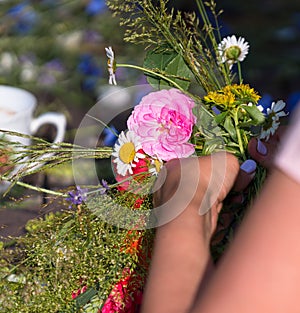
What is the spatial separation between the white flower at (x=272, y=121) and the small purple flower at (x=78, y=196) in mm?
205

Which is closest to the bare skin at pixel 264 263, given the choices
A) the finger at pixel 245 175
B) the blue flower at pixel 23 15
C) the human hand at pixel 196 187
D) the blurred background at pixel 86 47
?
the human hand at pixel 196 187

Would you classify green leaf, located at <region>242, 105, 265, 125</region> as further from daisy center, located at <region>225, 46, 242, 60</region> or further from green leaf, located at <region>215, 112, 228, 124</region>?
daisy center, located at <region>225, 46, 242, 60</region>

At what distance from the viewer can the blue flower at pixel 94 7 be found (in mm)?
2826

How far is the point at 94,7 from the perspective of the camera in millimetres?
2916

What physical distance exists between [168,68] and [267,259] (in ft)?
1.45

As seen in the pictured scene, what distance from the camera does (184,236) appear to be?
0.64 metres

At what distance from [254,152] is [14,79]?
1.87m

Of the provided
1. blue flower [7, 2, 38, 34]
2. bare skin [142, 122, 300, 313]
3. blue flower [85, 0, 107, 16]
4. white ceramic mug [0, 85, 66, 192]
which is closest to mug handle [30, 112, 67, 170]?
white ceramic mug [0, 85, 66, 192]

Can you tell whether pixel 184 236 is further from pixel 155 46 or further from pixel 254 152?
pixel 155 46

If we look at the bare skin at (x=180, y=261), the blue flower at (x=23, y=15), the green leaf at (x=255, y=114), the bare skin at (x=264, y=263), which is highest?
the bare skin at (x=264, y=263)

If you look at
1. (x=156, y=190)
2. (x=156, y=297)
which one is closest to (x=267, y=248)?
(x=156, y=297)

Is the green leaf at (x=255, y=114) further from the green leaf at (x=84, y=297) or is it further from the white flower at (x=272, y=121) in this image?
the green leaf at (x=84, y=297)

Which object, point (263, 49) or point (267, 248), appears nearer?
point (267, 248)

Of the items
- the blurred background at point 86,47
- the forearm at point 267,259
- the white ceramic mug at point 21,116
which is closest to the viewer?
the forearm at point 267,259
